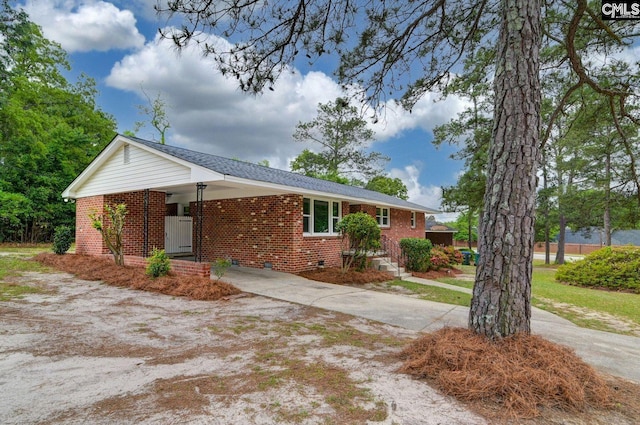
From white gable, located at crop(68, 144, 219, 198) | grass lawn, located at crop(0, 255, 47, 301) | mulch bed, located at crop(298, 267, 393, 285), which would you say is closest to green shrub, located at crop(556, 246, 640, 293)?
mulch bed, located at crop(298, 267, 393, 285)

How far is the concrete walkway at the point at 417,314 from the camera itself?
4.25 m

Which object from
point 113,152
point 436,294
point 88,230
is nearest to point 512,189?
point 436,294

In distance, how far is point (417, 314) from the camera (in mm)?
6285

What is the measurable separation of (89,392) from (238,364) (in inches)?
51.5

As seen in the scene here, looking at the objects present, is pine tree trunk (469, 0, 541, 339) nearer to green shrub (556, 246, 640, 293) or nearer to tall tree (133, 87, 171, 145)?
green shrub (556, 246, 640, 293)

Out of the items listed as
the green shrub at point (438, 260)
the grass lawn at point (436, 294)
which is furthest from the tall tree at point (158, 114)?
the grass lawn at point (436, 294)

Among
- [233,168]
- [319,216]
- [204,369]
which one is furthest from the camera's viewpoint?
[319,216]

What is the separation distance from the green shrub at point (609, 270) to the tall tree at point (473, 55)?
31.4ft

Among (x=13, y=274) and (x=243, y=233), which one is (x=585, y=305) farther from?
(x=13, y=274)

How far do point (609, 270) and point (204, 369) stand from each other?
1527 cm

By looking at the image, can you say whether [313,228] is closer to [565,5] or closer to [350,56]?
[350,56]

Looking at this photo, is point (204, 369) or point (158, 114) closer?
point (204, 369)

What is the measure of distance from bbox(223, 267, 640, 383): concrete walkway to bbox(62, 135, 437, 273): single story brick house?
1385 mm

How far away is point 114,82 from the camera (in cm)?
1642
